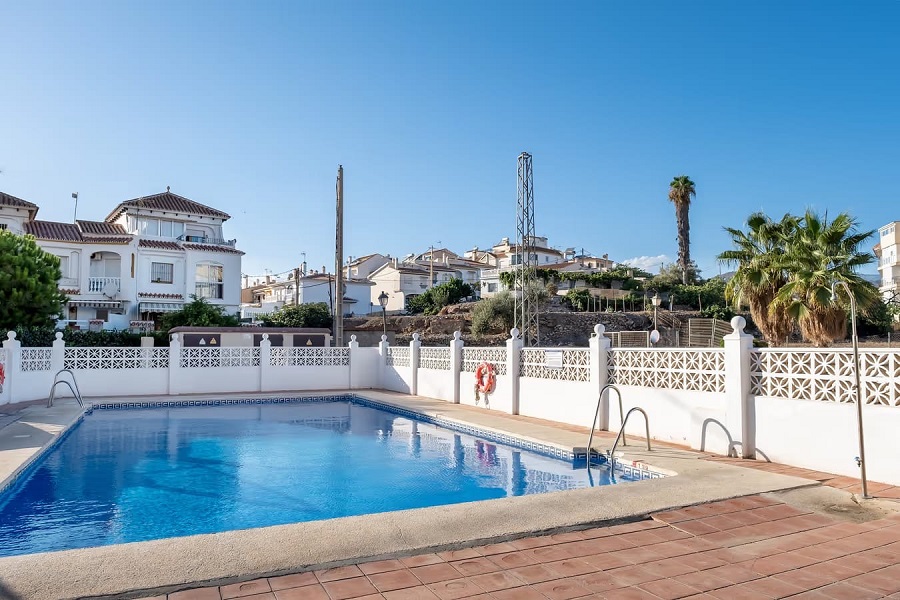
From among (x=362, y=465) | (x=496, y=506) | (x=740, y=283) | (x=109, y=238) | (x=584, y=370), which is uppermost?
(x=109, y=238)

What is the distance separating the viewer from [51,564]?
367 cm

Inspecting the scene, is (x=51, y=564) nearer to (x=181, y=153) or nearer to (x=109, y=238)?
(x=181, y=153)

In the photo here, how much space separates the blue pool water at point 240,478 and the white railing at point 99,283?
18.9 m

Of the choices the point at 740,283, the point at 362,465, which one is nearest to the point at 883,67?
the point at 740,283

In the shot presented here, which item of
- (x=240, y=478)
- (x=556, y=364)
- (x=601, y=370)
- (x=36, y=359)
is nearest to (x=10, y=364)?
(x=36, y=359)

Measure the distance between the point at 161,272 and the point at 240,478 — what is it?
26.3 metres

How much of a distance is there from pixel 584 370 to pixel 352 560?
7.72m

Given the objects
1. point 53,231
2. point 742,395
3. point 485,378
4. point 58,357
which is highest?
point 53,231

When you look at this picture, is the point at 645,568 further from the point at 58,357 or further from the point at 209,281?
the point at 209,281

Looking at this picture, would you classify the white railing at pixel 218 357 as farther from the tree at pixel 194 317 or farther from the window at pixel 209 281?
the window at pixel 209 281

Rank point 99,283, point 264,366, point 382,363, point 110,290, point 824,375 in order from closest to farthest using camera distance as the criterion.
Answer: point 824,375 → point 264,366 → point 382,363 → point 110,290 → point 99,283

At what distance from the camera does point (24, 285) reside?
20.2 metres

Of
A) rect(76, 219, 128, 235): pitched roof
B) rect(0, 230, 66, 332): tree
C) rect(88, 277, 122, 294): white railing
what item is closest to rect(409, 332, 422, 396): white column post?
rect(0, 230, 66, 332): tree

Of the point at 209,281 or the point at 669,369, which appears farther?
the point at 209,281
